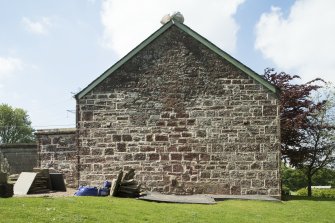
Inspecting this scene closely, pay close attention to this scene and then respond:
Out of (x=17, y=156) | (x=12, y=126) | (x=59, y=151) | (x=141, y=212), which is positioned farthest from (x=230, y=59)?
(x=12, y=126)

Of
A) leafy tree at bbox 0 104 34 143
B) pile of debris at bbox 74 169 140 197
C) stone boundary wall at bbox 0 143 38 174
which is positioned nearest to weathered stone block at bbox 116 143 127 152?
pile of debris at bbox 74 169 140 197

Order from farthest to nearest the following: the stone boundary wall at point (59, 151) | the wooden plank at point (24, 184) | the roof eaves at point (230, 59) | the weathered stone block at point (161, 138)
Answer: the stone boundary wall at point (59, 151)
the weathered stone block at point (161, 138)
the roof eaves at point (230, 59)
the wooden plank at point (24, 184)

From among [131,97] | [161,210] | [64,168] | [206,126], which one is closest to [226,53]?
[206,126]

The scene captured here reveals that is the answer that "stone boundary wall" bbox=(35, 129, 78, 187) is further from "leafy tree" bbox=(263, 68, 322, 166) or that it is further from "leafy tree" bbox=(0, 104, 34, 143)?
"leafy tree" bbox=(0, 104, 34, 143)

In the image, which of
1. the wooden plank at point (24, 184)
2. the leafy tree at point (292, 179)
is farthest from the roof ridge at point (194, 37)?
the leafy tree at point (292, 179)

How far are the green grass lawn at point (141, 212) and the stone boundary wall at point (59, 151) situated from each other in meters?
8.41

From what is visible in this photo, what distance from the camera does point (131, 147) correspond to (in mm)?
16953

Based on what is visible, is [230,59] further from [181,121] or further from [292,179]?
[292,179]

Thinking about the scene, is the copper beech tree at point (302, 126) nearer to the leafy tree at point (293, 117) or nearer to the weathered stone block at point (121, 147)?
the leafy tree at point (293, 117)

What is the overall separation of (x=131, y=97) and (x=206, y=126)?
10.8 feet

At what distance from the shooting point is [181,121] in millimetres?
16828

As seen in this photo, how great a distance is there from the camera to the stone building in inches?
646

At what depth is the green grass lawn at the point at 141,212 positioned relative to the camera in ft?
30.6

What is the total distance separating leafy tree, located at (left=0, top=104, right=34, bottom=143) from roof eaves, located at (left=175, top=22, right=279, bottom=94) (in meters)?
61.1
